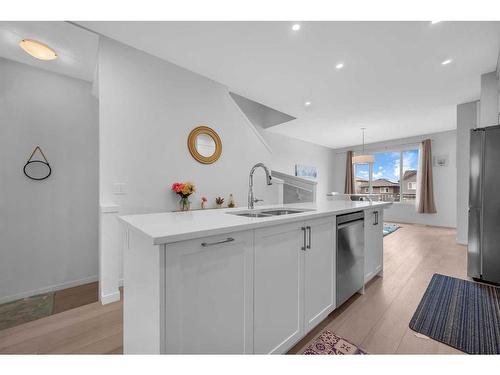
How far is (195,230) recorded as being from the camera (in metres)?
0.86

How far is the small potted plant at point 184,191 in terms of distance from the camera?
8.46 ft

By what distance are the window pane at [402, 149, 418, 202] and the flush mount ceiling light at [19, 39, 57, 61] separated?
8.11 metres

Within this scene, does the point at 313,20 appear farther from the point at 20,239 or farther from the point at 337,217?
the point at 20,239

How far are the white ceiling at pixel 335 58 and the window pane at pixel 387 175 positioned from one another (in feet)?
9.09

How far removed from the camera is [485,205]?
2299 mm

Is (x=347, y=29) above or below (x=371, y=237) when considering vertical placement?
above

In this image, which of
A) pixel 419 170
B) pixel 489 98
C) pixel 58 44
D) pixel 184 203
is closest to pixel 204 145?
pixel 184 203

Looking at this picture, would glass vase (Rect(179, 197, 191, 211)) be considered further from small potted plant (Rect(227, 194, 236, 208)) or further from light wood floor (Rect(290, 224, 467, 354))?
light wood floor (Rect(290, 224, 467, 354))

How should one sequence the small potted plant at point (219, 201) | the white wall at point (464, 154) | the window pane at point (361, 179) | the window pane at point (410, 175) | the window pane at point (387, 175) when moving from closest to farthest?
the small potted plant at point (219, 201) → the white wall at point (464, 154) → the window pane at point (410, 175) → the window pane at point (387, 175) → the window pane at point (361, 179)

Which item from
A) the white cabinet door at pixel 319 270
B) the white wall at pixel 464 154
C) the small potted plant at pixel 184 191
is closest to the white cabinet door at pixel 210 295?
the white cabinet door at pixel 319 270

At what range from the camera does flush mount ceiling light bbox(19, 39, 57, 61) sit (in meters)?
1.95

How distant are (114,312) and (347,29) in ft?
11.4

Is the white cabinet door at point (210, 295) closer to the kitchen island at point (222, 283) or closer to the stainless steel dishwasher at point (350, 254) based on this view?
the kitchen island at point (222, 283)
